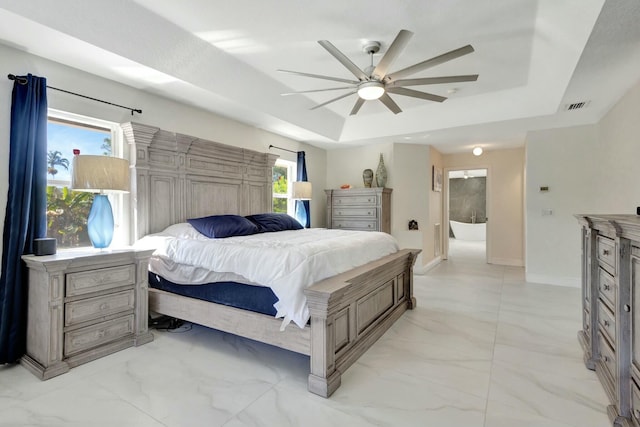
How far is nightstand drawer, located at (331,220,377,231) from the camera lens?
5453mm

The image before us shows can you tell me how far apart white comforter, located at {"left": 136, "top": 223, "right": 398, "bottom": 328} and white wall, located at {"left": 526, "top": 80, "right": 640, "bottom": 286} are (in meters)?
3.23

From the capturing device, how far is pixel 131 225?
10.6ft

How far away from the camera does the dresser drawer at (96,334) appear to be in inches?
90.7

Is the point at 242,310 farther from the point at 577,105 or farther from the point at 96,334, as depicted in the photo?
the point at 577,105

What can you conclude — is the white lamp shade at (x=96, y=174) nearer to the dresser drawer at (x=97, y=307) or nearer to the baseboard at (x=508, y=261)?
the dresser drawer at (x=97, y=307)

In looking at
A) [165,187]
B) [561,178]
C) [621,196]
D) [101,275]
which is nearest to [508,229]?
[561,178]

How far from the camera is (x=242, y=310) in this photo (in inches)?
95.6

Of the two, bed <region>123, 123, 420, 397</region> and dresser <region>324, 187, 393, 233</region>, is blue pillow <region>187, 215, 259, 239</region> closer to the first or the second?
bed <region>123, 123, 420, 397</region>

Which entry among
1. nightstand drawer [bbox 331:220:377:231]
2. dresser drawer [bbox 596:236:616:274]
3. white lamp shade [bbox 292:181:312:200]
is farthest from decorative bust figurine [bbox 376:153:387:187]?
dresser drawer [bbox 596:236:616:274]

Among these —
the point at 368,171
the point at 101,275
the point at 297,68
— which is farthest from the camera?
the point at 368,171

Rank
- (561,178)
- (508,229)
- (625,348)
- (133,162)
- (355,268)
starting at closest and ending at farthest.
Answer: (625,348)
(355,268)
(133,162)
(561,178)
(508,229)

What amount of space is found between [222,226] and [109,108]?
5.20 ft

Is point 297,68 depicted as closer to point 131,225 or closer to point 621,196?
point 131,225

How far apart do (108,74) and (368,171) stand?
4.10m
